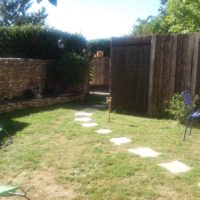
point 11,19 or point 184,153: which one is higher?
point 11,19

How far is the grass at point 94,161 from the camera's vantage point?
12.8 feet

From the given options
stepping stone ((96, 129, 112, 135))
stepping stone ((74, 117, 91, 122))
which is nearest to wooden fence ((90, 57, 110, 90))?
stepping stone ((74, 117, 91, 122))

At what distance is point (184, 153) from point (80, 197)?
225 centimetres

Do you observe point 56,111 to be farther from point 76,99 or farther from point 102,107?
point 76,99

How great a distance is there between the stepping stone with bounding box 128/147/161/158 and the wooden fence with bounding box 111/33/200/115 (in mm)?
2937

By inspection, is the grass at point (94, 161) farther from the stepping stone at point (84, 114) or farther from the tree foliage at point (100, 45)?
the tree foliage at point (100, 45)

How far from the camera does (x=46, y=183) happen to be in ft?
13.6

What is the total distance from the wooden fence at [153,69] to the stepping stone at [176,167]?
3.47 metres

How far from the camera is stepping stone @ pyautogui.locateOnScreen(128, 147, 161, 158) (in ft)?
17.3

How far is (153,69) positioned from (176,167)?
169 inches

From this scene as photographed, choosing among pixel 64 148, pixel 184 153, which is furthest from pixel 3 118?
pixel 184 153

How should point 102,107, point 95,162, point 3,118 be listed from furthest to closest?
point 102,107 → point 3,118 → point 95,162

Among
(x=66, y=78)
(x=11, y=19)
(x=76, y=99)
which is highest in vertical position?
(x=11, y=19)

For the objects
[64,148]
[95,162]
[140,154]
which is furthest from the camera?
[64,148]
